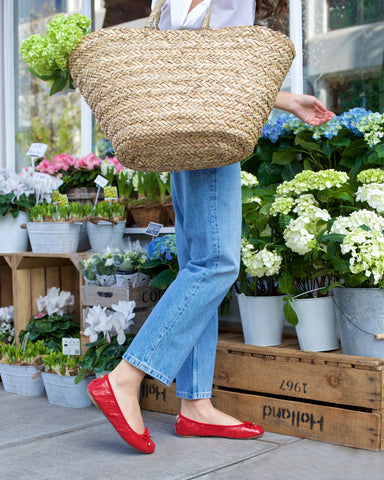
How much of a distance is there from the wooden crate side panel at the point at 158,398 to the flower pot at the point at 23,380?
1.83 ft

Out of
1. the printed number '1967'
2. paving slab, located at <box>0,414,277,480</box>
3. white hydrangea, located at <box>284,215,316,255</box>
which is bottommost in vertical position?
paving slab, located at <box>0,414,277,480</box>

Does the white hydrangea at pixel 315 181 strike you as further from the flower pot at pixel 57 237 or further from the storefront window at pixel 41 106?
the storefront window at pixel 41 106

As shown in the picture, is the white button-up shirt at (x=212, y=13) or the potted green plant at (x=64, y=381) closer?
the white button-up shirt at (x=212, y=13)

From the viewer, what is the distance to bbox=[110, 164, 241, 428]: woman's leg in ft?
5.83

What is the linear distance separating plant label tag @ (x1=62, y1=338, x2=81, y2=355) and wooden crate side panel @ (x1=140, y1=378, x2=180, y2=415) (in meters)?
0.34

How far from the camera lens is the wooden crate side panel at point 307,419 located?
73.9 inches

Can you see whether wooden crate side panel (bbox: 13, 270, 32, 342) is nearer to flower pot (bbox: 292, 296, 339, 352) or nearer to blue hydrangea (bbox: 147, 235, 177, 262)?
blue hydrangea (bbox: 147, 235, 177, 262)

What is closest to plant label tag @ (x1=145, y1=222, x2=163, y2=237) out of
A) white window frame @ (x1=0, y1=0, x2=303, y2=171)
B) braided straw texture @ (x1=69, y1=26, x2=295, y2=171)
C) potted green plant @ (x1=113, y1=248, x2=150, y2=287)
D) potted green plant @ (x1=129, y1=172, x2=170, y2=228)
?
potted green plant @ (x1=113, y1=248, x2=150, y2=287)

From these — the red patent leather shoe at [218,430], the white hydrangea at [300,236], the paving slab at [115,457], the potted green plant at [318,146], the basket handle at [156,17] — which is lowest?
the paving slab at [115,457]

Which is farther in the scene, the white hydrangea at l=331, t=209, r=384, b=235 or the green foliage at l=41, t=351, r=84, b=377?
the green foliage at l=41, t=351, r=84, b=377

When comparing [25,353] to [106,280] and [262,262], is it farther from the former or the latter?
[262,262]

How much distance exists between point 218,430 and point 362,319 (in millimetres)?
573

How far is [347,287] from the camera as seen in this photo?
80.0 inches

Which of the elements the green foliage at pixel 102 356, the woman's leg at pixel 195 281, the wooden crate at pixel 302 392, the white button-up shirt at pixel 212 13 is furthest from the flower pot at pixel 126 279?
the white button-up shirt at pixel 212 13
